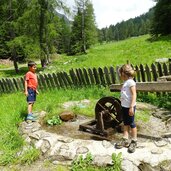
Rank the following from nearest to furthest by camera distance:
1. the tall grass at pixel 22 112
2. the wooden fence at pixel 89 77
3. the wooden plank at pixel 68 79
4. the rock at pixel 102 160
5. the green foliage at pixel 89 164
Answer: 1. the green foliage at pixel 89 164
2. the rock at pixel 102 160
3. the tall grass at pixel 22 112
4. the wooden fence at pixel 89 77
5. the wooden plank at pixel 68 79

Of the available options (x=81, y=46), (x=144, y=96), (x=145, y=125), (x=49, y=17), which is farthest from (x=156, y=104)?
(x=81, y=46)

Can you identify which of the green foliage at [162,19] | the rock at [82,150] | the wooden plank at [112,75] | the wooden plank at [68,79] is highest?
the green foliage at [162,19]

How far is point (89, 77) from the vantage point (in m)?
12.4

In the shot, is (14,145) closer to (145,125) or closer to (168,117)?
(145,125)

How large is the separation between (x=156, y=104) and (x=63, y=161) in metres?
4.29

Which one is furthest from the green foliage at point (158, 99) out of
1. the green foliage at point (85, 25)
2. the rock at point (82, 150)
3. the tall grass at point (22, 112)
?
the green foliage at point (85, 25)

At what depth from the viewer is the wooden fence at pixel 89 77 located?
1051 cm

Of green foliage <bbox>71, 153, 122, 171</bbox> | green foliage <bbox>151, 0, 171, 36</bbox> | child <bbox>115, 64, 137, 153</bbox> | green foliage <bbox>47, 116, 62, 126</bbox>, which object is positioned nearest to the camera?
green foliage <bbox>71, 153, 122, 171</bbox>

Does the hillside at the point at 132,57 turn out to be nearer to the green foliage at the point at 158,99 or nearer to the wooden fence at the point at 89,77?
the wooden fence at the point at 89,77

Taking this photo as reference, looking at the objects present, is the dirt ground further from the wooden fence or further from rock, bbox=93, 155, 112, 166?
the wooden fence

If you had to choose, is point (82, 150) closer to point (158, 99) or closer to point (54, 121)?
point (54, 121)

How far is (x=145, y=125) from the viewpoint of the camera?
7.89 meters

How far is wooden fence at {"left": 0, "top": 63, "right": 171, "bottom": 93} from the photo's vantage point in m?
10.5

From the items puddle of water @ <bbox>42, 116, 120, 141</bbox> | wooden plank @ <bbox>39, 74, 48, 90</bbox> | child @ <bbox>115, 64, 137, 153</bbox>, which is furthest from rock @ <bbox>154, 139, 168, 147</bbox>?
wooden plank @ <bbox>39, 74, 48, 90</bbox>
